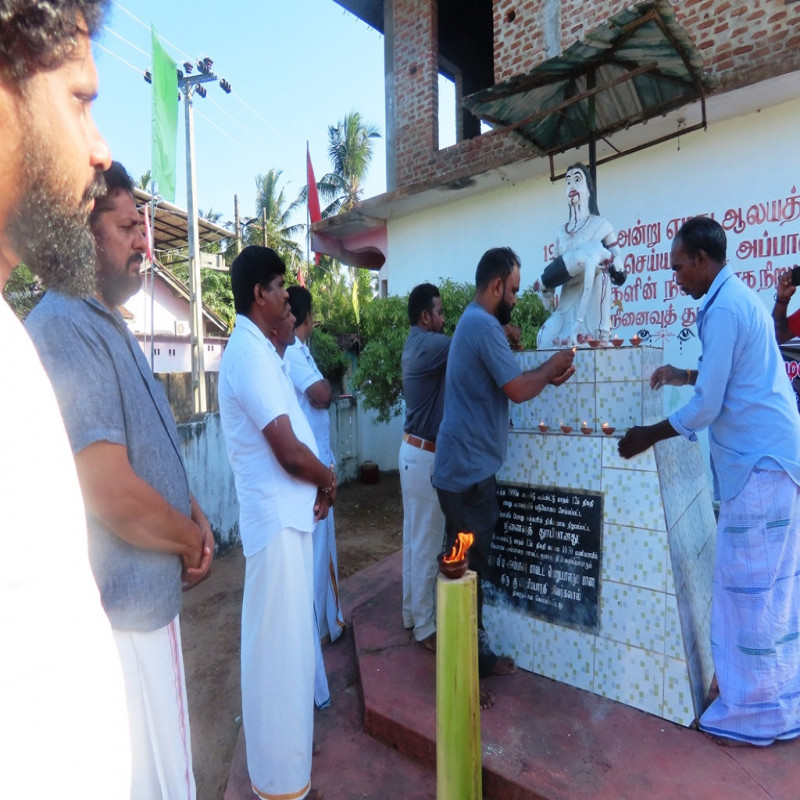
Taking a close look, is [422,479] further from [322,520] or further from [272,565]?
[272,565]

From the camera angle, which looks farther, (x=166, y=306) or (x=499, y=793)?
(x=166, y=306)

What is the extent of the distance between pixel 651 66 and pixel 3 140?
3.42 meters

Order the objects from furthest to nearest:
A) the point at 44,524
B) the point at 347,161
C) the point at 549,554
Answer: the point at 347,161 → the point at 549,554 → the point at 44,524

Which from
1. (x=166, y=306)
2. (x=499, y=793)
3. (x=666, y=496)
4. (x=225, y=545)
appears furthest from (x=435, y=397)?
(x=166, y=306)

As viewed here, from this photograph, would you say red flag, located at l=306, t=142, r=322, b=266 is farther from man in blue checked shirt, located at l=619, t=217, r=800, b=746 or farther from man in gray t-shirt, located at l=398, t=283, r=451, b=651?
man in blue checked shirt, located at l=619, t=217, r=800, b=746

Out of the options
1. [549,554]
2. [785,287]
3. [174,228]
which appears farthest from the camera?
[174,228]

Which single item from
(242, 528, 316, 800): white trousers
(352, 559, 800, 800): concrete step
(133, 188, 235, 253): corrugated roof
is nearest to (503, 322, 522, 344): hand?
(242, 528, 316, 800): white trousers

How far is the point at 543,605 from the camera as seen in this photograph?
2689mm

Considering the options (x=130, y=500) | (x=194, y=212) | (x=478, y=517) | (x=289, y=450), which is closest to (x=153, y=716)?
(x=130, y=500)

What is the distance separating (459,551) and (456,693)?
217 mm

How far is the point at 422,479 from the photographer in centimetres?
313

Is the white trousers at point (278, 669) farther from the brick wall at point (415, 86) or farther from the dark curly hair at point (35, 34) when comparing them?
the brick wall at point (415, 86)

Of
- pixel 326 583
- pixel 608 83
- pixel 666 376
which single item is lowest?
pixel 326 583

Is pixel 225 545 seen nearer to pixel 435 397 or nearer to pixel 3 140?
pixel 435 397
